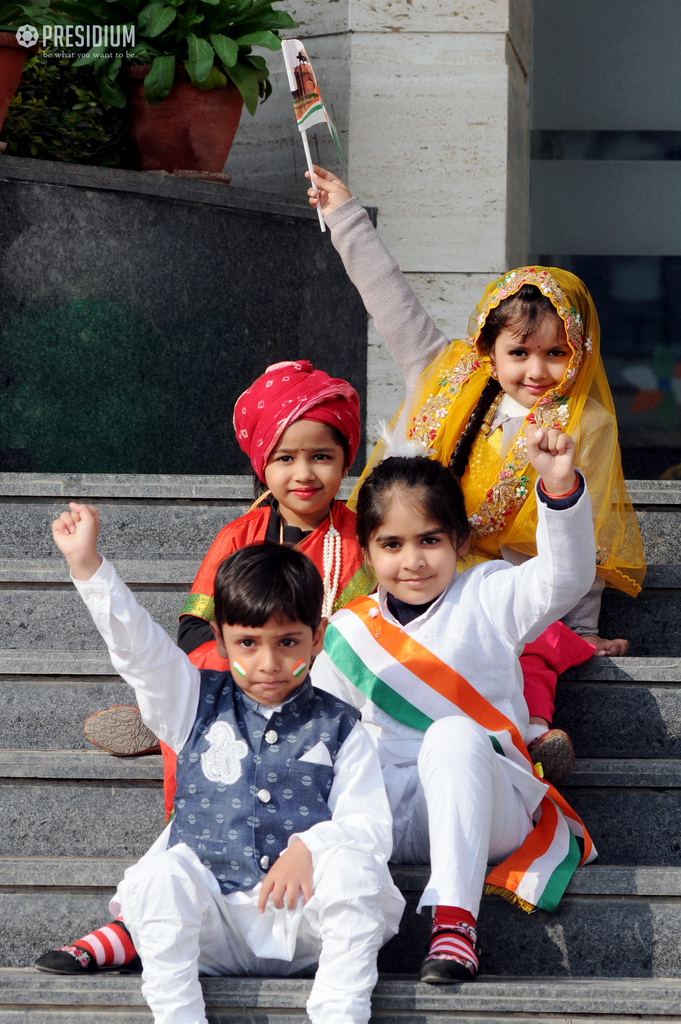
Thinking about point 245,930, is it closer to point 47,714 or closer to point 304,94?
point 47,714

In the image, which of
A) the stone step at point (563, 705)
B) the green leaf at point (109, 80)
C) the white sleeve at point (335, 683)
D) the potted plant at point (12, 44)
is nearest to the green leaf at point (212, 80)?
the green leaf at point (109, 80)

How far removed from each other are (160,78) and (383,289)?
212 cm

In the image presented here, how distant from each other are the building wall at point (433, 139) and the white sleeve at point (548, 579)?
3039mm

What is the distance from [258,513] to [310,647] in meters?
0.86

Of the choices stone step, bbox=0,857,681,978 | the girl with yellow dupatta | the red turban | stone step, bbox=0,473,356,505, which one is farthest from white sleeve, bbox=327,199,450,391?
stone step, bbox=0,857,681,978

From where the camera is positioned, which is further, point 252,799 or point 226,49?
point 226,49

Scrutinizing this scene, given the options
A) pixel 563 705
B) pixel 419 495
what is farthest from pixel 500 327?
pixel 563 705

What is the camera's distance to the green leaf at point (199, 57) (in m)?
4.99

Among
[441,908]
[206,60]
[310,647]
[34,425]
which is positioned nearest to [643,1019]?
[441,908]

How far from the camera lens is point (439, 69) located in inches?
216

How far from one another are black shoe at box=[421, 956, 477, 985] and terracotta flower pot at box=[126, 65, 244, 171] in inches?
155

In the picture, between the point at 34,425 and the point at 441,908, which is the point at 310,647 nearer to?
the point at 441,908

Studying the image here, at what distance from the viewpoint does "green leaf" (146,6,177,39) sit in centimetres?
498

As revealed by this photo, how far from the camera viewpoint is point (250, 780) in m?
2.25
